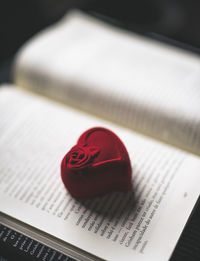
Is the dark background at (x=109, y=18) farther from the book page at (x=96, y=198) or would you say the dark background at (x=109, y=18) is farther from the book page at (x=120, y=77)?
the book page at (x=96, y=198)

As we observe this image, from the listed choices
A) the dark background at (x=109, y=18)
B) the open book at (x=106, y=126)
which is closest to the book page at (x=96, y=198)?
the open book at (x=106, y=126)

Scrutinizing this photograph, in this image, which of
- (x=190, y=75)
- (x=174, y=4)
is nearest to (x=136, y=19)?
(x=174, y=4)

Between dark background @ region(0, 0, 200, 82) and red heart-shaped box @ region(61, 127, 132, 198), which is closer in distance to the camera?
red heart-shaped box @ region(61, 127, 132, 198)

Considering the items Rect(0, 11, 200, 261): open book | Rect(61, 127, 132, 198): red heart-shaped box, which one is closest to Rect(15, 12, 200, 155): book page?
Rect(0, 11, 200, 261): open book

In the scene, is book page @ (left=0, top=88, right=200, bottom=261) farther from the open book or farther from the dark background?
the dark background

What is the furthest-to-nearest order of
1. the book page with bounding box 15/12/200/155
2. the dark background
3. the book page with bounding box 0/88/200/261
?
the dark background → the book page with bounding box 15/12/200/155 → the book page with bounding box 0/88/200/261

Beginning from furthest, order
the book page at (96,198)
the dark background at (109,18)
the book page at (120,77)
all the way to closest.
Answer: the dark background at (109,18), the book page at (120,77), the book page at (96,198)

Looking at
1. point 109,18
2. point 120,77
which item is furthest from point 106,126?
point 109,18

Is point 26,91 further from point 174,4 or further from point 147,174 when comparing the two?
point 174,4
